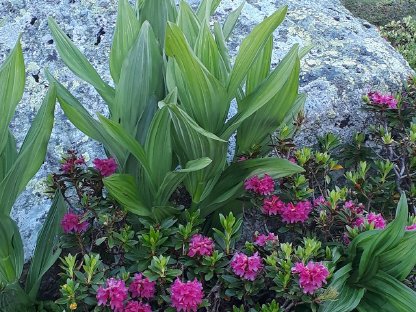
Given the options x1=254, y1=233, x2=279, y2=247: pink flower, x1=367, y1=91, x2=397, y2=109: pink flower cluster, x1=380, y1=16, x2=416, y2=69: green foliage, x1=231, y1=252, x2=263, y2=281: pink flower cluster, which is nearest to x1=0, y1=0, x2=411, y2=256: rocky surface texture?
x1=367, y1=91, x2=397, y2=109: pink flower cluster

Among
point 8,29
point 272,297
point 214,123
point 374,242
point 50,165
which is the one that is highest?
point 8,29

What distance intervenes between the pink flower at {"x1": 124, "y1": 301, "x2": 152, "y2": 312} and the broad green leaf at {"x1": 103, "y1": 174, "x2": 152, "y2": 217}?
1.32ft

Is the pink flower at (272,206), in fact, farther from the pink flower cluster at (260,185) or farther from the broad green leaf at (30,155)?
the broad green leaf at (30,155)

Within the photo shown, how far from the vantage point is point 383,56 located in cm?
361

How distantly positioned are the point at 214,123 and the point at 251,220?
558 millimetres

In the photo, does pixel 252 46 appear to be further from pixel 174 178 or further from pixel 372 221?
pixel 372 221

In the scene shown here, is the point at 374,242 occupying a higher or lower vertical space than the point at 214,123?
lower

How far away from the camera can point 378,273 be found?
7.55ft

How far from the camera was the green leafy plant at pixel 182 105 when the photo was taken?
225cm

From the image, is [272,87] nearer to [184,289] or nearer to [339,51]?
[184,289]

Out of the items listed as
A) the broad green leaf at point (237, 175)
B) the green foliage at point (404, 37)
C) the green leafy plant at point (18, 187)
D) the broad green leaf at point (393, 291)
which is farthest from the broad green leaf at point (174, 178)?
the green foliage at point (404, 37)

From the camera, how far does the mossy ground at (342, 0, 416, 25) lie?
7840 millimetres

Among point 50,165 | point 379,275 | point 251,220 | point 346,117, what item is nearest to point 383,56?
point 346,117

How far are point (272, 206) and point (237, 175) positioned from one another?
23 centimetres
